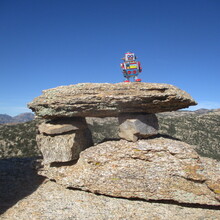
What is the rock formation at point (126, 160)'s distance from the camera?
31.9 ft

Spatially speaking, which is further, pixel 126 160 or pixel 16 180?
pixel 16 180

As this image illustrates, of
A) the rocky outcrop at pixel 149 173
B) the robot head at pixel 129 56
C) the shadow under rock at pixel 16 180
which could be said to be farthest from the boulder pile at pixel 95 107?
the robot head at pixel 129 56

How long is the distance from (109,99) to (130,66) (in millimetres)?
3112

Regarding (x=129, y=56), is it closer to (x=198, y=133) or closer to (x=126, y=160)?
(x=126, y=160)

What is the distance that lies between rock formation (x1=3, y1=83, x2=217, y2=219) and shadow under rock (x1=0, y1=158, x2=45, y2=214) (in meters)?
0.94

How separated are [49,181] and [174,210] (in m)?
7.54

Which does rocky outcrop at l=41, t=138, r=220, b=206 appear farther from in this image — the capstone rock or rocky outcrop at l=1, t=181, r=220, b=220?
the capstone rock

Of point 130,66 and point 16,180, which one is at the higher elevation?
point 130,66

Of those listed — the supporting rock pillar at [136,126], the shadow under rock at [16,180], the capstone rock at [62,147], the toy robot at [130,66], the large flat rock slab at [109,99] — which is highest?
the toy robot at [130,66]

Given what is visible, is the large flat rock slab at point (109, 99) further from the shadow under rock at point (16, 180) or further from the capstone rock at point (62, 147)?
the shadow under rock at point (16, 180)

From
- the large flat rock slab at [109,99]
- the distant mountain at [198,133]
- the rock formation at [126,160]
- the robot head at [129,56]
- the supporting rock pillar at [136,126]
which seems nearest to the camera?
the rock formation at [126,160]

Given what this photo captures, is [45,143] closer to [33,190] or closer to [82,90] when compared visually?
[33,190]

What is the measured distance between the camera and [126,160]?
10.7 metres

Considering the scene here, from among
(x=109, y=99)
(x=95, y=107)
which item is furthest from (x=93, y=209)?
(x=109, y=99)
